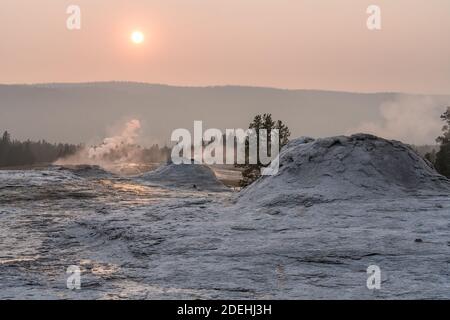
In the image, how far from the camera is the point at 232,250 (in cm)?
1076

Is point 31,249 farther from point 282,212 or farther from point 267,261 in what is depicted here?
point 282,212

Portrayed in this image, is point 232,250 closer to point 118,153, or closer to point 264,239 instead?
point 264,239

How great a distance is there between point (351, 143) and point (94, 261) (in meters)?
10.4

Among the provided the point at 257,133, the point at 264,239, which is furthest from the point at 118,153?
the point at 264,239

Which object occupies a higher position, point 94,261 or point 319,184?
point 319,184

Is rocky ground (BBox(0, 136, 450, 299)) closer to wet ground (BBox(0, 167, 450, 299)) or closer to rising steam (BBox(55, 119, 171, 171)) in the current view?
wet ground (BBox(0, 167, 450, 299))

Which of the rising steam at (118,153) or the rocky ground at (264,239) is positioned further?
the rising steam at (118,153)

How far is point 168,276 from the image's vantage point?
910 cm

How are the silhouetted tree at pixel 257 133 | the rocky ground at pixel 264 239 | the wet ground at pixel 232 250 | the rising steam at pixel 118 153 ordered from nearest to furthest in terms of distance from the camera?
1. the wet ground at pixel 232 250
2. the rocky ground at pixel 264 239
3. the silhouetted tree at pixel 257 133
4. the rising steam at pixel 118 153

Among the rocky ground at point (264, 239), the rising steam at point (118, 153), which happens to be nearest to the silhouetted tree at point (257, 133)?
the rocky ground at point (264, 239)

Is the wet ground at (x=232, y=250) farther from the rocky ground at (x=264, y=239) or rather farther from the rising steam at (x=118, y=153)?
the rising steam at (x=118, y=153)

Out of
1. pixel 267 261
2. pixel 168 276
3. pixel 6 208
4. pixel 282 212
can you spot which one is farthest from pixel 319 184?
pixel 6 208

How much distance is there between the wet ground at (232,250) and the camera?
8250mm

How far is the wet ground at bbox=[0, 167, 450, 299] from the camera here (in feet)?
27.1
